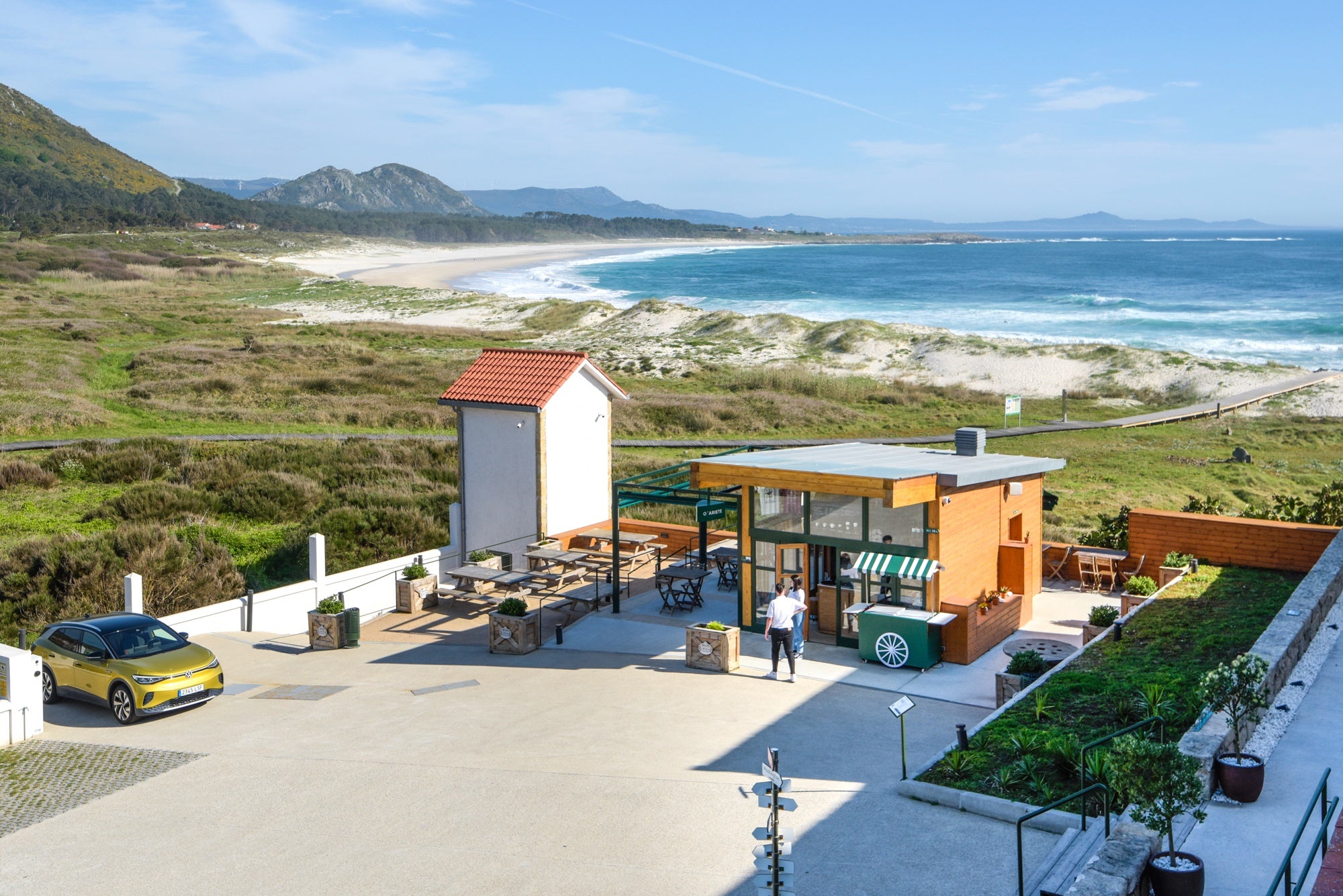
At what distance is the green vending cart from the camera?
15578 mm

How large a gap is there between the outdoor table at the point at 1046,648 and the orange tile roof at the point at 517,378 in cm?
969

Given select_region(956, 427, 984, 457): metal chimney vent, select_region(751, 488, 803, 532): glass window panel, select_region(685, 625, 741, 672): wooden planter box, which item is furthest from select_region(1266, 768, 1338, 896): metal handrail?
select_region(956, 427, 984, 457): metal chimney vent

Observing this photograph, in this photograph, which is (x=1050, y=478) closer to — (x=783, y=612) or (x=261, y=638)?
(x=783, y=612)

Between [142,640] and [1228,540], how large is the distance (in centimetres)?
1686

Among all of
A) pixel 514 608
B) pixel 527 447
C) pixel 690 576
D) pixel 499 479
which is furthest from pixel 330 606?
pixel 690 576

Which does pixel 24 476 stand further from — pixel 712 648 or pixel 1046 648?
pixel 1046 648

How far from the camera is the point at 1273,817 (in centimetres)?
858

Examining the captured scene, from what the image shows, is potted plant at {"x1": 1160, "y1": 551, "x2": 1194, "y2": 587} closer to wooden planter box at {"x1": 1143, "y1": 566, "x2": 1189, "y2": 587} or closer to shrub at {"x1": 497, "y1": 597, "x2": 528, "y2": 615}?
wooden planter box at {"x1": 1143, "y1": 566, "x2": 1189, "y2": 587}

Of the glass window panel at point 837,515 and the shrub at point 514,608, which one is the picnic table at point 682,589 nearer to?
the glass window panel at point 837,515

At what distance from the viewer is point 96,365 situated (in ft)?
176

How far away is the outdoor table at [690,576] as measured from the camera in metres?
A: 18.6

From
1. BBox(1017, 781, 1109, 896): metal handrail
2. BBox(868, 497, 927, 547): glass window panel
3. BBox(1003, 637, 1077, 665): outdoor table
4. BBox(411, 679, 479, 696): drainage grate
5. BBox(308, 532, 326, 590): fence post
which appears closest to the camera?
BBox(1017, 781, 1109, 896): metal handrail

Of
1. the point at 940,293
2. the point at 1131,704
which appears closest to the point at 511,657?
the point at 1131,704

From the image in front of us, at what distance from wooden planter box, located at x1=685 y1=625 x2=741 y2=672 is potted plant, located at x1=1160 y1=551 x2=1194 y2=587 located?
23.4ft
